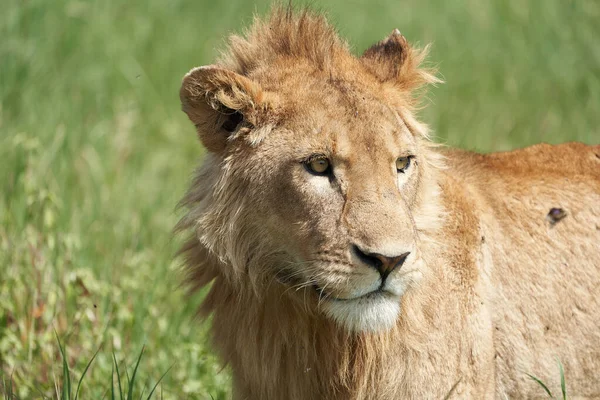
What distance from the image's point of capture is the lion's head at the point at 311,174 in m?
3.30

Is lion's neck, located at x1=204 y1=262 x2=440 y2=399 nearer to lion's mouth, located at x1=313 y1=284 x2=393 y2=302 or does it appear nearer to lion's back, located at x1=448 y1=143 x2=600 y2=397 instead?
lion's mouth, located at x1=313 y1=284 x2=393 y2=302

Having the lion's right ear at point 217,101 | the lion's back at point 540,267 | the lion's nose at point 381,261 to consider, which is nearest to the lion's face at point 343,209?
the lion's nose at point 381,261

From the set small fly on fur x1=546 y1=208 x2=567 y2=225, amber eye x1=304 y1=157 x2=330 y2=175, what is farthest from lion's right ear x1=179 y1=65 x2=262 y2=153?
small fly on fur x1=546 y1=208 x2=567 y2=225

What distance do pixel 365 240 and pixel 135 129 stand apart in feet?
19.1

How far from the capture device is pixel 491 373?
12.6 ft

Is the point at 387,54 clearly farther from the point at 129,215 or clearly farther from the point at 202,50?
the point at 202,50

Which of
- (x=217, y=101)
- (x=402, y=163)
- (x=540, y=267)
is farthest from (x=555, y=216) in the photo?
(x=217, y=101)

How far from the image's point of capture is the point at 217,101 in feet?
11.9

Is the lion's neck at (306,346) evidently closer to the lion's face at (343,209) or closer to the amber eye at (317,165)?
the lion's face at (343,209)

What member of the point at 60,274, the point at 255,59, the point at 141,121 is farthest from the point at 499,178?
the point at 141,121

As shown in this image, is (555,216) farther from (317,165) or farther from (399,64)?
(317,165)

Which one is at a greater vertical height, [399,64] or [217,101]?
[399,64]

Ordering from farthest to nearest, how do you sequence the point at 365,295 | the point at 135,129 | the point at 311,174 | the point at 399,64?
Result: 1. the point at 135,129
2. the point at 399,64
3. the point at 311,174
4. the point at 365,295

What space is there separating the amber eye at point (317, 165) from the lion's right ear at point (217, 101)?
1.16ft
